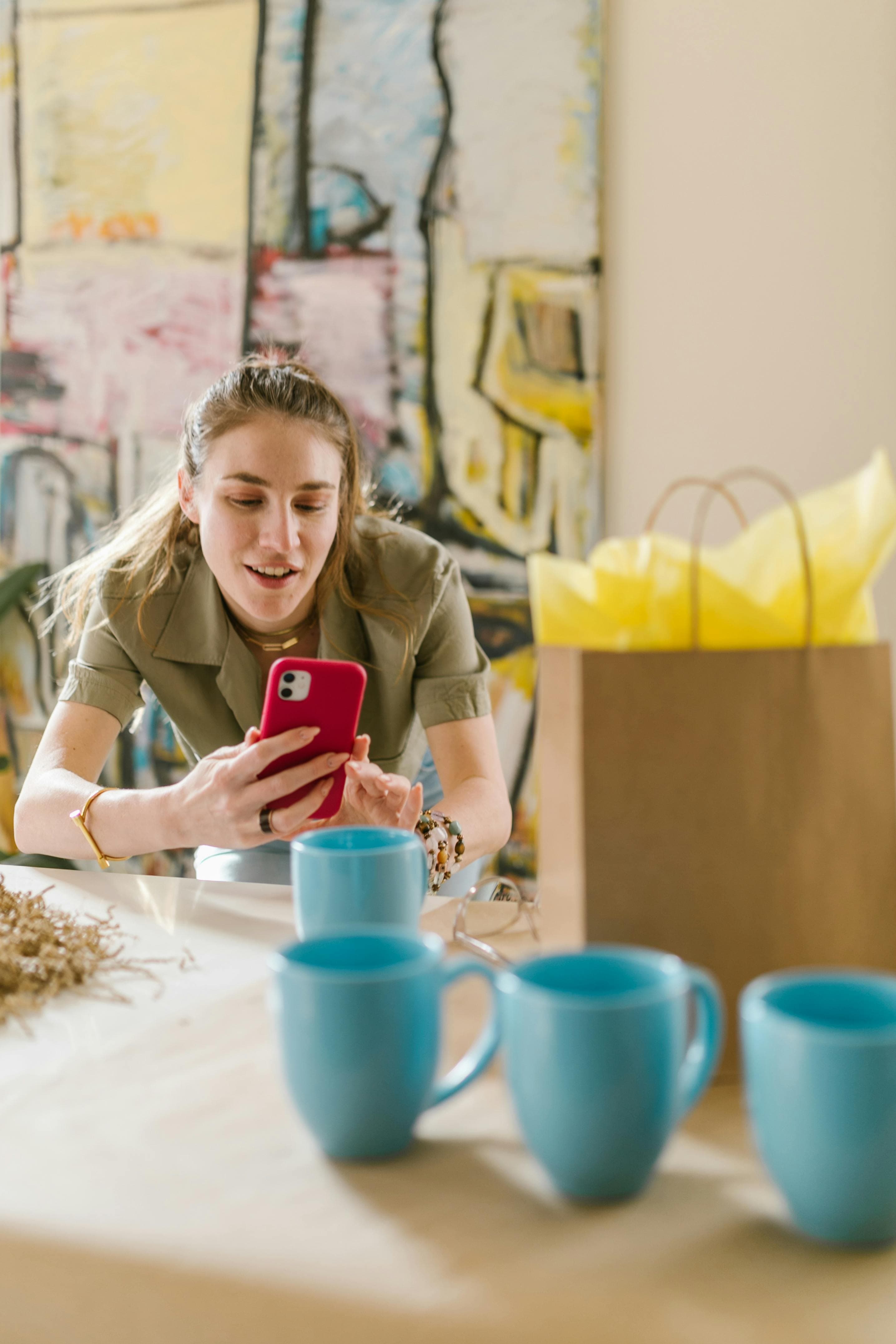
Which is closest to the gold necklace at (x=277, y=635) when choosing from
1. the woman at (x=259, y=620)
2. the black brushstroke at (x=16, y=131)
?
the woman at (x=259, y=620)

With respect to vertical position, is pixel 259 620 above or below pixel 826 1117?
above

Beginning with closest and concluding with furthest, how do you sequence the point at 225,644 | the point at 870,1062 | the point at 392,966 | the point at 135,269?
1. the point at 870,1062
2. the point at 392,966
3. the point at 225,644
4. the point at 135,269

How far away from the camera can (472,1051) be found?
21.8 inches

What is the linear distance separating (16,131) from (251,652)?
5.03 feet

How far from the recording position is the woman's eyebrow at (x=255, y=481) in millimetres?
1359

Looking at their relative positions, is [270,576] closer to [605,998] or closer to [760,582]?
[760,582]

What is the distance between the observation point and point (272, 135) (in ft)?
7.13

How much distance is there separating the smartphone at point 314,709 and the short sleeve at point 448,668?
1.56ft

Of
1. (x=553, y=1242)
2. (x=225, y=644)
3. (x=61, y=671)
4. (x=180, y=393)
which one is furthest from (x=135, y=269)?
(x=553, y=1242)

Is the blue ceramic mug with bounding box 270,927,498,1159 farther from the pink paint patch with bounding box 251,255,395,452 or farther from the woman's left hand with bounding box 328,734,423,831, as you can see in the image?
the pink paint patch with bounding box 251,255,395,452

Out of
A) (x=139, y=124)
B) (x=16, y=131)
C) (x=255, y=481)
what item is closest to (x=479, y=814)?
(x=255, y=481)

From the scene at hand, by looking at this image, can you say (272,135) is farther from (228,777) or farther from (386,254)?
(228,777)

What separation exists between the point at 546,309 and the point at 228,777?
1326 millimetres

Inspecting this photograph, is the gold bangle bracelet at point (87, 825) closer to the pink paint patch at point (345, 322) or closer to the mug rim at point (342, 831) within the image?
the mug rim at point (342, 831)
